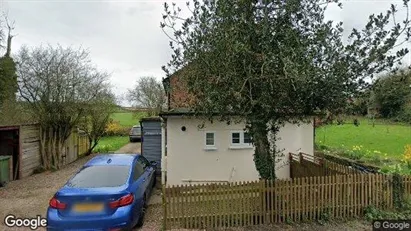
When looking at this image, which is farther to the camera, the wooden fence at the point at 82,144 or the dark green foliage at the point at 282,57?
the wooden fence at the point at 82,144

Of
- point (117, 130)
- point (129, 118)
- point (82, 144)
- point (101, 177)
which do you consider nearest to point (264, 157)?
point (101, 177)

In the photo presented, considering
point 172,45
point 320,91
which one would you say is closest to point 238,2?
point 172,45

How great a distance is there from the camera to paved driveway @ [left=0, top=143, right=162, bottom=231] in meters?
7.77

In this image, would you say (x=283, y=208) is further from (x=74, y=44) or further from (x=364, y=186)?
(x=74, y=44)

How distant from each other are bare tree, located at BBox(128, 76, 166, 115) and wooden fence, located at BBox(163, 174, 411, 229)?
2737 cm

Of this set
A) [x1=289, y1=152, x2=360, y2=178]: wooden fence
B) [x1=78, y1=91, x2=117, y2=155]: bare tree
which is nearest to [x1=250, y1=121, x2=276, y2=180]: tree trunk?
[x1=289, y1=152, x2=360, y2=178]: wooden fence

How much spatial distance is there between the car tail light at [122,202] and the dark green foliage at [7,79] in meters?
10.5

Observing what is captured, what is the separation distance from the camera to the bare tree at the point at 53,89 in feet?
45.8

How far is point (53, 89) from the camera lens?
13922mm

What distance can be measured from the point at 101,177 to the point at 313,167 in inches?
259

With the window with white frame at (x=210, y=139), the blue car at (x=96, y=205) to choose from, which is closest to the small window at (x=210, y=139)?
the window with white frame at (x=210, y=139)

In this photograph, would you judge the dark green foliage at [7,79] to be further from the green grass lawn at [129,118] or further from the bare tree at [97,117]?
the green grass lawn at [129,118]

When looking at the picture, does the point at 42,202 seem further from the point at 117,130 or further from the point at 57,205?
the point at 117,130

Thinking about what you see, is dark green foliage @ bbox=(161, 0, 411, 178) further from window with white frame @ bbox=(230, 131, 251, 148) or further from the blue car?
window with white frame @ bbox=(230, 131, 251, 148)
